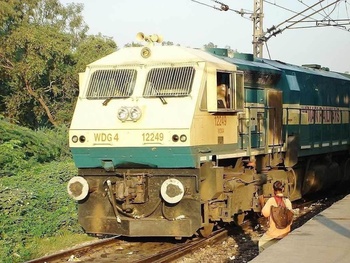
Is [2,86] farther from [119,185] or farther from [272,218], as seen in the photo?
[272,218]

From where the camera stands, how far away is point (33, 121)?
29172mm

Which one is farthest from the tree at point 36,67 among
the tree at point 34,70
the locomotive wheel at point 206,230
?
the locomotive wheel at point 206,230

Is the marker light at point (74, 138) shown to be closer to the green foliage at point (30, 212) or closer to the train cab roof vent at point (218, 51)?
the green foliage at point (30, 212)

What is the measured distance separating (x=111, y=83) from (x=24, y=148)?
7149 mm

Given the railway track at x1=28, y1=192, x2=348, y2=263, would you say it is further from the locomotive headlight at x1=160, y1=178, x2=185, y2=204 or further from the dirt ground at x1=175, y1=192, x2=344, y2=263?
the locomotive headlight at x1=160, y1=178, x2=185, y2=204

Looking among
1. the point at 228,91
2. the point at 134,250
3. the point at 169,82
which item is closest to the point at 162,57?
the point at 169,82

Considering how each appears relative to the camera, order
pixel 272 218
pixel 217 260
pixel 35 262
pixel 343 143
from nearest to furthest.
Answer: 1. pixel 272 218
2. pixel 35 262
3. pixel 217 260
4. pixel 343 143

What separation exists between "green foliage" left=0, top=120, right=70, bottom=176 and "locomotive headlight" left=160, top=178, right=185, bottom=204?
6.21 metres

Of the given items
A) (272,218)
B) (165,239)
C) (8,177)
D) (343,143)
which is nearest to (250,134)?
(165,239)

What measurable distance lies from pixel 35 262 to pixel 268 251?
3.79 metres

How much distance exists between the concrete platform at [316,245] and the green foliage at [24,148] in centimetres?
818

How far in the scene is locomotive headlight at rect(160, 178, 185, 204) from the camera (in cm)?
911

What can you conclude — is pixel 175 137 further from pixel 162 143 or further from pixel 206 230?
pixel 206 230

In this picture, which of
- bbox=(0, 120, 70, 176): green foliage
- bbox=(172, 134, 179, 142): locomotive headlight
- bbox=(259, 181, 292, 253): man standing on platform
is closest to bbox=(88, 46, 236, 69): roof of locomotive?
bbox=(172, 134, 179, 142): locomotive headlight
